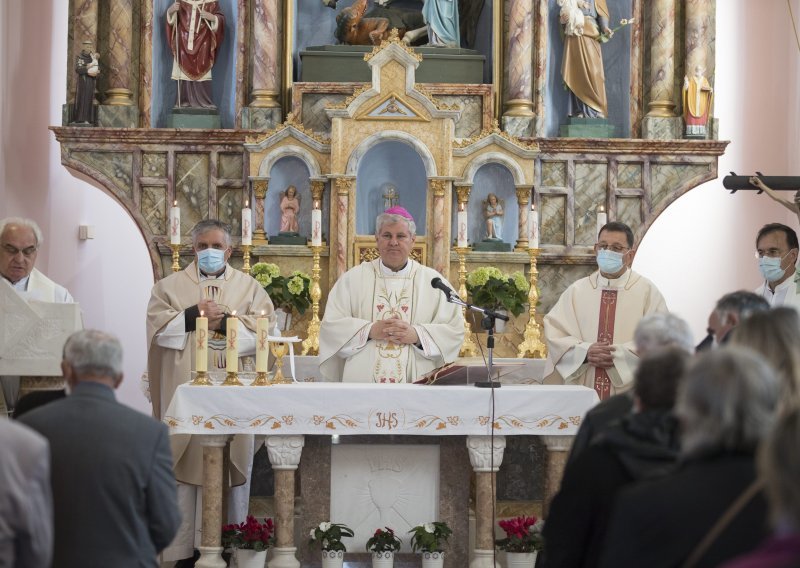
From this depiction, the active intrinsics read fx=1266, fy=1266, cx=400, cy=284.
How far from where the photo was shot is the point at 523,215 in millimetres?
10547

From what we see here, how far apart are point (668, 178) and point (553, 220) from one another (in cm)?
105

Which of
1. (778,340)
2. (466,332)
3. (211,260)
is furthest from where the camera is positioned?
(466,332)

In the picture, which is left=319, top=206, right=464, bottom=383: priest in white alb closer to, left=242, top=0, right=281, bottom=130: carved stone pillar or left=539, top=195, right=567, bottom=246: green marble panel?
left=539, top=195, right=567, bottom=246: green marble panel

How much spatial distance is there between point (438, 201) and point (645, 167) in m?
1.93

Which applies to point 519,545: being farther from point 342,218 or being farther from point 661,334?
point 342,218

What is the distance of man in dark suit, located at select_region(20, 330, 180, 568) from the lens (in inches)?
161

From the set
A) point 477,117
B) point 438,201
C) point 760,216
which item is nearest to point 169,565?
point 438,201

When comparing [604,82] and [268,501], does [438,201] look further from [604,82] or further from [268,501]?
[268,501]

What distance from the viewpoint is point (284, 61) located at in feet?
36.7

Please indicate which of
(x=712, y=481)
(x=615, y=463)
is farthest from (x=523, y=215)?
(x=712, y=481)

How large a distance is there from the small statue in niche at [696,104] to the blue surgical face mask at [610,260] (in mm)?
3398

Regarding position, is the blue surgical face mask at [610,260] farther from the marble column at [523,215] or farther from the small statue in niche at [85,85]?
the small statue in niche at [85,85]

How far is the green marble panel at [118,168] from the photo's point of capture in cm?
1085

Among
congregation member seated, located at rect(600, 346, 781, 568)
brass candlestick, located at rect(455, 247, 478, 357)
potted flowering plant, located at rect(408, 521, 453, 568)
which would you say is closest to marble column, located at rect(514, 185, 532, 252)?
brass candlestick, located at rect(455, 247, 478, 357)
